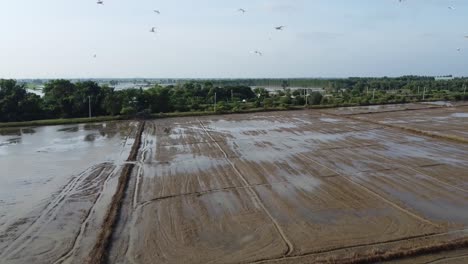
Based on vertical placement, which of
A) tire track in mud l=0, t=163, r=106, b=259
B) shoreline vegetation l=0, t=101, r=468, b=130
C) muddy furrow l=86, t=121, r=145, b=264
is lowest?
tire track in mud l=0, t=163, r=106, b=259

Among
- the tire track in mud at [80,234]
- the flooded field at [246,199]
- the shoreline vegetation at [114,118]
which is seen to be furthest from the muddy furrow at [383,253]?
the shoreline vegetation at [114,118]

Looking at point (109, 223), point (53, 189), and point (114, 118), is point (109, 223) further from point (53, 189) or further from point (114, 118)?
point (114, 118)

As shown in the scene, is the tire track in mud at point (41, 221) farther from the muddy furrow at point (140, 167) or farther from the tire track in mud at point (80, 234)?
the muddy furrow at point (140, 167)

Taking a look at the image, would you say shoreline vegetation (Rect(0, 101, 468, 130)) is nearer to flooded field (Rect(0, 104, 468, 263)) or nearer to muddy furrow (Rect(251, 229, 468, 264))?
flooded field (Rect(0, 104, 468, 263))

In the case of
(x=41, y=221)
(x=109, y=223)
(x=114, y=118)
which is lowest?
(x=41, y=221)

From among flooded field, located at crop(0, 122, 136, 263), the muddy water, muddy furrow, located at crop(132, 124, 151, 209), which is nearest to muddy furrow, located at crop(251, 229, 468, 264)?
flooded field, located at crop(0, 122, 136, 263)

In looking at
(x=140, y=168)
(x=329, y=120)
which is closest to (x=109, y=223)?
(x=140, y=168)

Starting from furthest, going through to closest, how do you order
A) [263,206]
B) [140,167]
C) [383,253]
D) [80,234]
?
[140,167] → [263,206] → [80,234] → [383,253]
